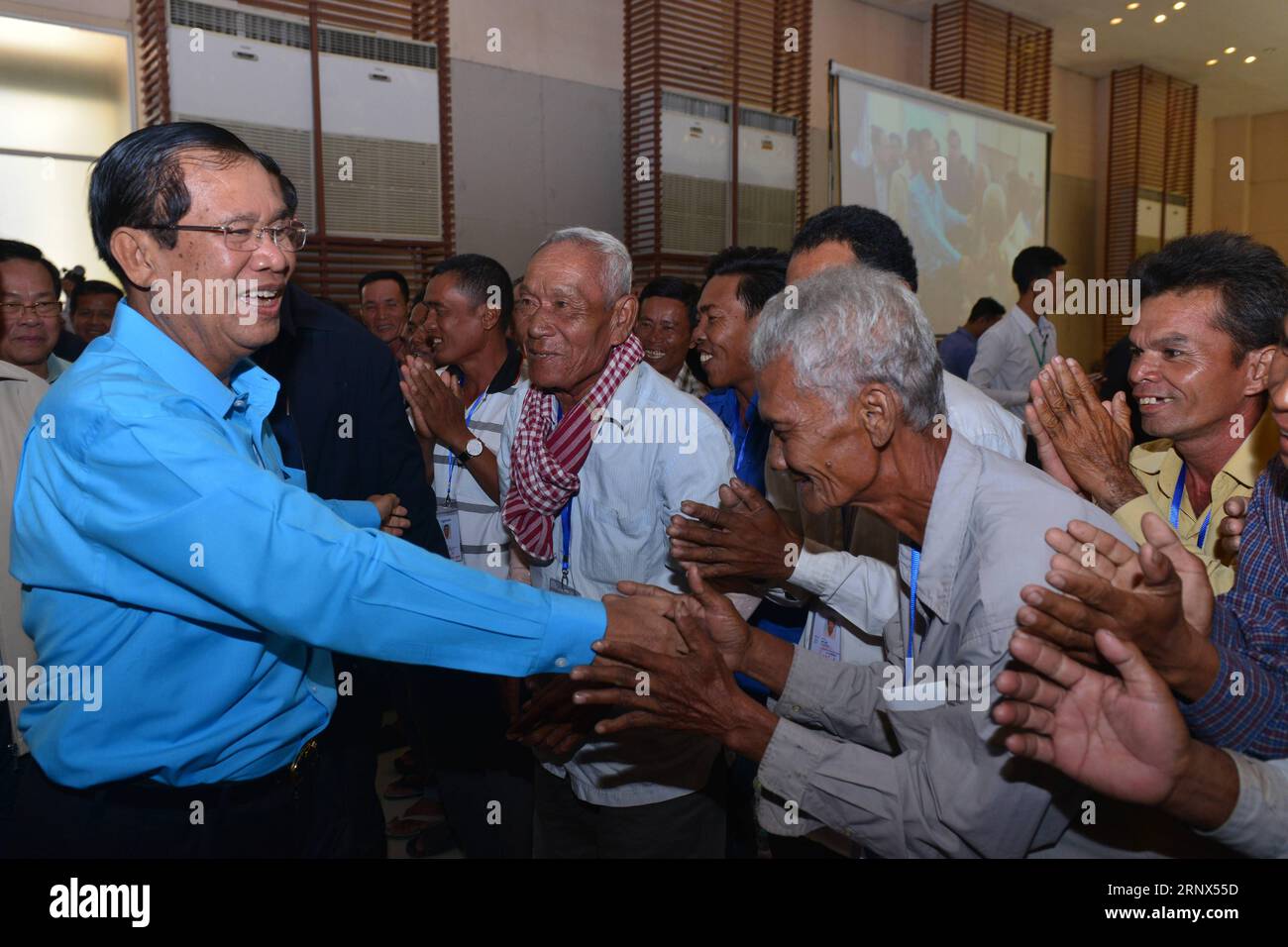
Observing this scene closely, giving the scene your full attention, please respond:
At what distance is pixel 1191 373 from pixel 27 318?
3.54 metres

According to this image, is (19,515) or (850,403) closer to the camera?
(19,515)

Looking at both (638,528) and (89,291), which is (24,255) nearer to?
(89,291)

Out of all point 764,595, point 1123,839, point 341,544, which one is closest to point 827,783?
point 1123,839

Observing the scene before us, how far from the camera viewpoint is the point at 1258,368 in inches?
85.6

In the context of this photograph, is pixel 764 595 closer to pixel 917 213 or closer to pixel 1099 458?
pixel 1099 458

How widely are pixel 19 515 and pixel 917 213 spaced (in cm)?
996

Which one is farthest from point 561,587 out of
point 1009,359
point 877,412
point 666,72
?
point 666,72

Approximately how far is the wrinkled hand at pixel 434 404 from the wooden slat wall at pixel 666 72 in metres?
5.30

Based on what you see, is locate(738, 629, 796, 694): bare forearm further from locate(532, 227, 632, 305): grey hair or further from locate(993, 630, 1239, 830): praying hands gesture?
locate(532, 227, 632, 305): grey hair

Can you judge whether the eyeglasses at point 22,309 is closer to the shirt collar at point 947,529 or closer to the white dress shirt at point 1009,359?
the shirt collar at point 947,529

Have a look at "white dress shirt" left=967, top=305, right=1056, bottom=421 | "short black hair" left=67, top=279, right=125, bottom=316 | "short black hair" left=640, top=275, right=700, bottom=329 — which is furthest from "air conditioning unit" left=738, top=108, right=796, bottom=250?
"short black hair" left=67, top=279, right=125, bottom=316

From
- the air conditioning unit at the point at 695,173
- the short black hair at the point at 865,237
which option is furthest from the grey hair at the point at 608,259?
the air conditioning unit at the point at 695,173

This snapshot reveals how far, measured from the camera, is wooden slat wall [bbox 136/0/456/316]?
6311 mm

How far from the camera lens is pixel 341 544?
138cm
